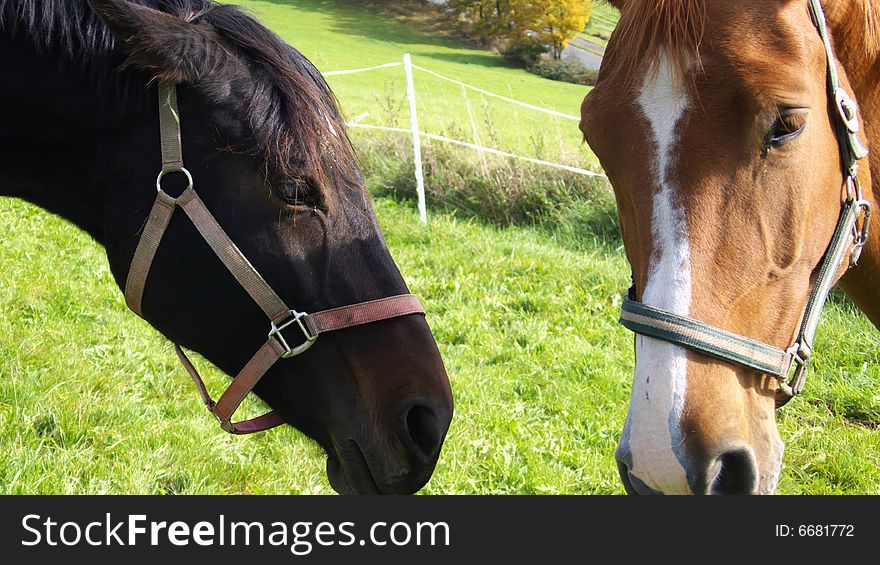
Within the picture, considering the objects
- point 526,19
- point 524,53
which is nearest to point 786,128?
point 526,19

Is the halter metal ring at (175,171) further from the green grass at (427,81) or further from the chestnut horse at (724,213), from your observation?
the green grass at (427,81)

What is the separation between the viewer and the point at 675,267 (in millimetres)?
1424

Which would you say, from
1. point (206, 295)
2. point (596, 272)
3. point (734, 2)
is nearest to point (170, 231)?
point (206, 295)

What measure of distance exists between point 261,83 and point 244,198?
0.31m

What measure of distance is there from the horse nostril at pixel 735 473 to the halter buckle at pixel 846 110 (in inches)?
28.8

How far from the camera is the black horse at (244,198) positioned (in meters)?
1.83

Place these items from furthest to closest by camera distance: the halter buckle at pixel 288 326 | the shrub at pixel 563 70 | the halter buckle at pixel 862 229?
the shrub at pixel 563 70 → the halter buckle at pixel 288 326 → the halter buckle at pixel 862 229

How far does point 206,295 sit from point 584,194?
5909 mm

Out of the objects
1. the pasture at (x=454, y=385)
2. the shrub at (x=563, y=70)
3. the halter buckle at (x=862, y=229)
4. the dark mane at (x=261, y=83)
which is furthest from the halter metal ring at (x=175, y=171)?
the shrub at (x=563, y=70)

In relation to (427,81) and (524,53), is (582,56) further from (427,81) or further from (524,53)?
(427,81)

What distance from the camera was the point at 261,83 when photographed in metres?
1.88

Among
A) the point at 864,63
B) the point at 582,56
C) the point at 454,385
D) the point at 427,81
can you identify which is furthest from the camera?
the point at 427,81

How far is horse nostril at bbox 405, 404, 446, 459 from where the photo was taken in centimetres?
184

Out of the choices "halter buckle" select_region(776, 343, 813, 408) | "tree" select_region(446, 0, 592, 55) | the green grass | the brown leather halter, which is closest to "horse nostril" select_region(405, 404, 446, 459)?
the brown leather halter
